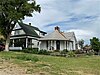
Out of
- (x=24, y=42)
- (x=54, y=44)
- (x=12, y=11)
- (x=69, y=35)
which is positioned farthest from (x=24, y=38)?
(x=12, y=11)

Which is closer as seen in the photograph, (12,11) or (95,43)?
(12,11)

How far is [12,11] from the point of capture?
155 feet

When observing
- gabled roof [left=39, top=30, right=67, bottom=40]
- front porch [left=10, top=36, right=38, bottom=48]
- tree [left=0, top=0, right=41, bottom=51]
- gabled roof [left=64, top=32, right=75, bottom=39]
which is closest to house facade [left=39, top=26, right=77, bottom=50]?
gabled roof [left=39, top=30, right=67, bottom=40]

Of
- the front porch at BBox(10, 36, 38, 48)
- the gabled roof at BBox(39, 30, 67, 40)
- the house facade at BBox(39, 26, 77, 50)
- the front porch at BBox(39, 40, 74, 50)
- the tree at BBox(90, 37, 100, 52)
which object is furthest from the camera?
the front porch at BBox(10, 36, 38, 48)

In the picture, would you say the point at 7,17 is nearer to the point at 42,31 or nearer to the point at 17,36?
the point at 17,36

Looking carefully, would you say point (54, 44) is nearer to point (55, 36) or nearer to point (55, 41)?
point (55, 41)

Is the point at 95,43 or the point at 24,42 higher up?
the point at 24,42

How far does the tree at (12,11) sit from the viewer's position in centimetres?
4719

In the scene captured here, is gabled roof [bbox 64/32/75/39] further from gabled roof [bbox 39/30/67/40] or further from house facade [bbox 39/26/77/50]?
gabled roof [bbox 39/30/67/40]

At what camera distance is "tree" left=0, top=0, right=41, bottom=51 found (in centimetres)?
4719

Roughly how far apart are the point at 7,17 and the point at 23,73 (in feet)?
116

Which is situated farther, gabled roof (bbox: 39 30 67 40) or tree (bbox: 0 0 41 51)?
gabled roof (bbox: 39 30 67 40)

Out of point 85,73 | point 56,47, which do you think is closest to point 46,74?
point 85,73

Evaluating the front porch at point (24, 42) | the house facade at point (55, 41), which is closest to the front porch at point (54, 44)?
the house facade at point (55, 41)
